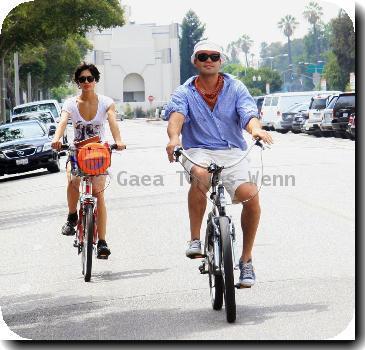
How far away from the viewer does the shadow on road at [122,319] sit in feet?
19.6

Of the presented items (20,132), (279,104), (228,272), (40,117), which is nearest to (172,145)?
(228,272)

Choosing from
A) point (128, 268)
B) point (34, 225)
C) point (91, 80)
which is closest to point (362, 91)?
point (91, 80)

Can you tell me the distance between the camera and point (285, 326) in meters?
5.91

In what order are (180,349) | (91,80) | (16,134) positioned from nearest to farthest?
(180,349) < (91,80) < (16,134)

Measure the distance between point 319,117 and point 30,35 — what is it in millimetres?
15818

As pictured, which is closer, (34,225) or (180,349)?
(180,349)

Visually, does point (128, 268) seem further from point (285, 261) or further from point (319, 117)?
point (319, 117)

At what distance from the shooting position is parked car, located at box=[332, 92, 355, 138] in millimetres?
31034

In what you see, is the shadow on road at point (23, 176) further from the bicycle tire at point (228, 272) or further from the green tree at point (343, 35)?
the bicycle tire at point (228, 272)

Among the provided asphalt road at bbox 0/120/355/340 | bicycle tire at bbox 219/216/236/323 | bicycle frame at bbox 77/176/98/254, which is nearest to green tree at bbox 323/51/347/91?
asphalt road at bbox 0/120/355/340

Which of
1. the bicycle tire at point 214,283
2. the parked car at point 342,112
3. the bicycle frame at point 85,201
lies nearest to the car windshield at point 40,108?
the parked car at point 342,112

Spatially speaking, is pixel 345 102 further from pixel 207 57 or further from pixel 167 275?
pixel 207 57

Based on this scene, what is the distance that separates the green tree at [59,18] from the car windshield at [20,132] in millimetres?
1949

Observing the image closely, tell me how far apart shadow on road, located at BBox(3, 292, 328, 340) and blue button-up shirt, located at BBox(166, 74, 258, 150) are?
3.30ft
